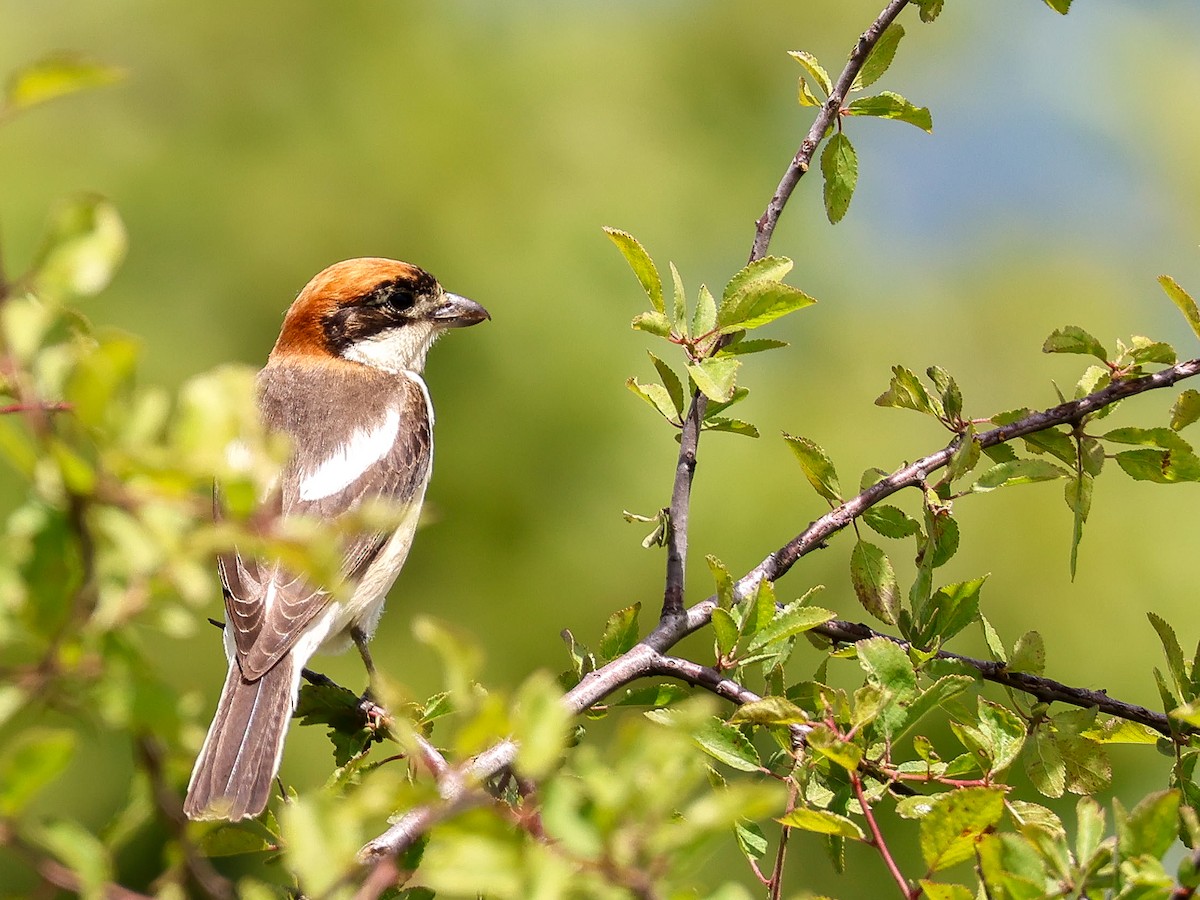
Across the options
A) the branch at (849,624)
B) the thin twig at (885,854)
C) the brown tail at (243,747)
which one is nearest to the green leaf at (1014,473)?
the branch at (849,624)

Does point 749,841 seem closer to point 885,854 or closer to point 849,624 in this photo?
point 849,624

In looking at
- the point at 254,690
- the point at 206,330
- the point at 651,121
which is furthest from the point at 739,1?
the point at 254,690

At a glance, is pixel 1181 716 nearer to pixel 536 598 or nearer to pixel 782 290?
pixel 782 290

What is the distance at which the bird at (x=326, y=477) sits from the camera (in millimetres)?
3422

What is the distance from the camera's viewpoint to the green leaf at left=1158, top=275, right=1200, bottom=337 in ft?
8.05

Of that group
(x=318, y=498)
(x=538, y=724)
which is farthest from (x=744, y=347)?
(x=318, y=498)

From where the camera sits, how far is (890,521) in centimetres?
266

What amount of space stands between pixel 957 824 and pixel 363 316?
12.3 ft

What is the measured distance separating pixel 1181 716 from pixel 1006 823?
108 centimetres

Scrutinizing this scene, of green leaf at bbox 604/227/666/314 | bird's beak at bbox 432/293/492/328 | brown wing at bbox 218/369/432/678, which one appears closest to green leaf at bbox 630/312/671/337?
green leaf at bbox 604/227/666/314

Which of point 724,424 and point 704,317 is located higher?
point 704,317

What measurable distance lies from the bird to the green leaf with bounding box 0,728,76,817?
62.1 inches

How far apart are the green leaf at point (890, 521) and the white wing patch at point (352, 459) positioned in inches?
81.1

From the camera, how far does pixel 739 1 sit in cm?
1098
